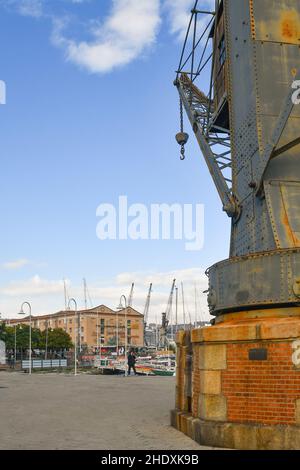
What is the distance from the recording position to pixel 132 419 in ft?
44.8

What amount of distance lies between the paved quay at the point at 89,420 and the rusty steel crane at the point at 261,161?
3.22 metres

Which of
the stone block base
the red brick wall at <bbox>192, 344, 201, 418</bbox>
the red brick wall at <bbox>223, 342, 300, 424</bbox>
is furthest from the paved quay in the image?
the red brick wall at <bbox>223, 342, 300, 424</bbox>

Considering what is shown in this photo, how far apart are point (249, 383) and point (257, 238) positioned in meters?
3.37

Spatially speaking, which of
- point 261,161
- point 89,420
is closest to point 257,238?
point 261,161

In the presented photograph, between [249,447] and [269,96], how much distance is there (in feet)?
25.4

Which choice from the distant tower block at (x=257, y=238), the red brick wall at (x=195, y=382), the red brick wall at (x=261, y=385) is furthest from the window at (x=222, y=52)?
the red brick wall at (x=261, y=385)

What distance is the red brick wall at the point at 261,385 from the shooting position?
9469 millimetres

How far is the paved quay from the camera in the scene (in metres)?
10.2

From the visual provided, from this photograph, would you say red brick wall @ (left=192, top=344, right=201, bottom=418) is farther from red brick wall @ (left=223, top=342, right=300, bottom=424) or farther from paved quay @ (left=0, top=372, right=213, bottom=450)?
red brick wall @ (left=223, top=342, right=300, bottom=424)

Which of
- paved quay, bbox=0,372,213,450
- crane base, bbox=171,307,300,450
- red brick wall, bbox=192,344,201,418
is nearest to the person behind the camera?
crane base, bbox=171,307,300,450

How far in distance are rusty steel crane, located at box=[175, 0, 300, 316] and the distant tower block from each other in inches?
0.9

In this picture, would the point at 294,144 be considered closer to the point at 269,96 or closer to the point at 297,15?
the point at 269,96

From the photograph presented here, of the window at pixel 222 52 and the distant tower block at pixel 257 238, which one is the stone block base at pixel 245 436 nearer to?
the distant tower block at pixel 257 238
